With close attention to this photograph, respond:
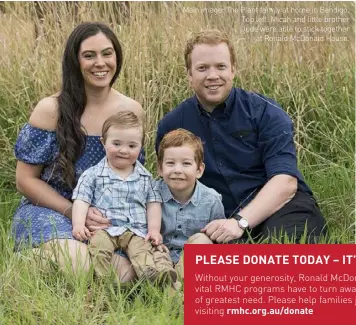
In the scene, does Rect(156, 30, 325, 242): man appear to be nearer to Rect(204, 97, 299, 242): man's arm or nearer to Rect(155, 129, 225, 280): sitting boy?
Rect(204, 97, 299, 242): man's arm

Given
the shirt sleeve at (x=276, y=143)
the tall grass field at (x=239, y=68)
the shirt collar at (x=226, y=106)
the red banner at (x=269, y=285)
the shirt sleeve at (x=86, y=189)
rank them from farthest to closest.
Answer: the tall grass field at (x=239, y=68) < the shirt collar at (x=226, y=106) < the shirt sleeve at (x=276, y=143) < the shirt sleeve at (x=86, y=189) < the red banner at (x=269, y=285)

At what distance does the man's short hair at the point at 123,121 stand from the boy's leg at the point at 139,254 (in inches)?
17.6

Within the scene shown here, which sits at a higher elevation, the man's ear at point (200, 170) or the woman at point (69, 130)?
the woman at point (69, 130)

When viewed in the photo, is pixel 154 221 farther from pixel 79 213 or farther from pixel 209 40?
pixel 209 40

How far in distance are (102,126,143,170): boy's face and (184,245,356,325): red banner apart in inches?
20.1

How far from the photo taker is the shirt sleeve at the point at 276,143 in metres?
4.11

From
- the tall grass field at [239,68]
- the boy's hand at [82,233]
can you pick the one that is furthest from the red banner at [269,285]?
the tall grass field at [239,68]

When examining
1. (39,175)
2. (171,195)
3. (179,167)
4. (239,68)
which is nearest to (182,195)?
(171,195)

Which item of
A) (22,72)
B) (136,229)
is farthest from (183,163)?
(22,72)

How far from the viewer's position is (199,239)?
389 centimetres

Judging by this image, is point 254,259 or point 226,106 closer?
point 254,259

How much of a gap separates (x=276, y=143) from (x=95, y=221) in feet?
2.85

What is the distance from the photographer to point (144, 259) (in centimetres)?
380

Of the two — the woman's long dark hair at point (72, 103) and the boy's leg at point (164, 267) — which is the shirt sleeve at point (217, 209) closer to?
the boy's leg at point (164, 267)
